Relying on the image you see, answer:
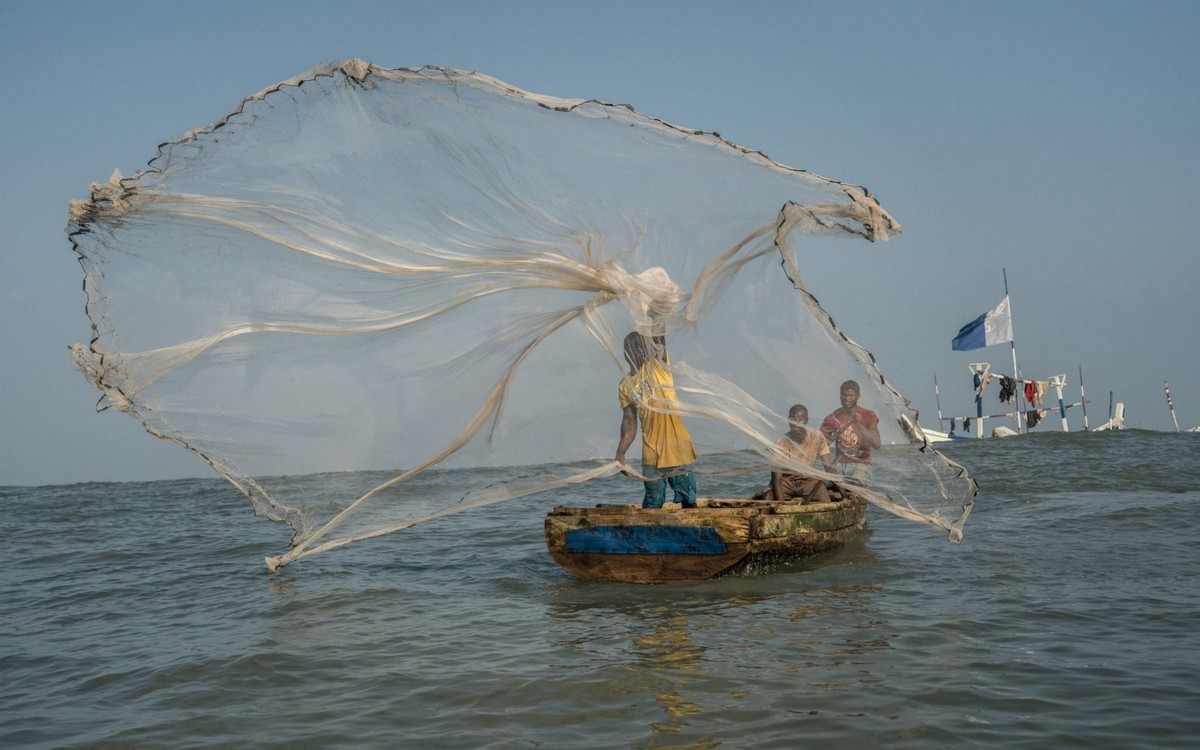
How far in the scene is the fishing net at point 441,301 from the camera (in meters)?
5.82

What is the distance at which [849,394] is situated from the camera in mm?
6355

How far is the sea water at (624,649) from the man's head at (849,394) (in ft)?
4.43

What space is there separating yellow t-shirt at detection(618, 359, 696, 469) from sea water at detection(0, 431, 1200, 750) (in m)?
1.01

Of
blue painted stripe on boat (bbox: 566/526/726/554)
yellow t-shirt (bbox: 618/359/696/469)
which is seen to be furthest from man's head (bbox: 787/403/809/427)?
blue painted stripe on boat (bbox: 566/526/726/554)

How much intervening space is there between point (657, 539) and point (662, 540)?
38mm

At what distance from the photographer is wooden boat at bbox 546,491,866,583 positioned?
23.1ft

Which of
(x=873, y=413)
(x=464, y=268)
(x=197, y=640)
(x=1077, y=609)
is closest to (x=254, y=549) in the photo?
(x=197, y=640)

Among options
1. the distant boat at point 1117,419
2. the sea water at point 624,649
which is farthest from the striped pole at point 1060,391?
the sea water at point 624,649

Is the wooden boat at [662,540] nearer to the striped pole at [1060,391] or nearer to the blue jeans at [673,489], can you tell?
the blue jeans at [673,489]

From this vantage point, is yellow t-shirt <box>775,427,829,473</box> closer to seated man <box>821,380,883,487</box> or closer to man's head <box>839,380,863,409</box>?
seated man <box>821,380,883,487</box>

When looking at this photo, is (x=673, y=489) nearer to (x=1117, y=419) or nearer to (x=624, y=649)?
(x=624, y=649)

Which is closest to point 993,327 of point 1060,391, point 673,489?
point 1060,391

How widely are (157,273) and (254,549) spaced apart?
5062mm

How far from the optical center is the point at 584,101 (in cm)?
549
